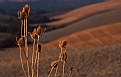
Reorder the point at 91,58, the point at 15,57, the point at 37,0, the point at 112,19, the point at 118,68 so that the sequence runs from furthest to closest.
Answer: the point at 37,0 → the point at 112,19 → the point at 15,57 → the point at 91,58 → the point at 118,68

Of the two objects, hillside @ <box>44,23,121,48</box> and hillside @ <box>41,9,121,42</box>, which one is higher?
hillside @ <box>44,23,121,48</box>

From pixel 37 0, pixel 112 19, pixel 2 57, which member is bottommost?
pixel 37 0

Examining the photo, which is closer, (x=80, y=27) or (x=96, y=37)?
(x=96, y=37)

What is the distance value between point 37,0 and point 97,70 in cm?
7593

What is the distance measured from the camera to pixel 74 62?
9.99 metres

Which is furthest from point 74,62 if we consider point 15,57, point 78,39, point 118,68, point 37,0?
point 37,0

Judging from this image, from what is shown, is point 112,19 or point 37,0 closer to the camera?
point 112,19

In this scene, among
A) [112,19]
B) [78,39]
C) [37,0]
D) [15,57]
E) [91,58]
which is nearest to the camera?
[91,58]

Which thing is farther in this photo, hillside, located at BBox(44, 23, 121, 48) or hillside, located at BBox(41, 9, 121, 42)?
hillside, located at BBox(41, 9, 121, 42)

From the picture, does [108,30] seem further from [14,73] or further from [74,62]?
[14,73]

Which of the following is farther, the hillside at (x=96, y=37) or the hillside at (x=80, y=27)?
the hillside at (x=80, y=27)

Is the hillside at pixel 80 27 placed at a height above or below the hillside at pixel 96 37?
below

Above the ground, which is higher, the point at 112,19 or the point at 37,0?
the point at 112,19

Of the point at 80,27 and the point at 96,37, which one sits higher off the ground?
the point at 96,37
